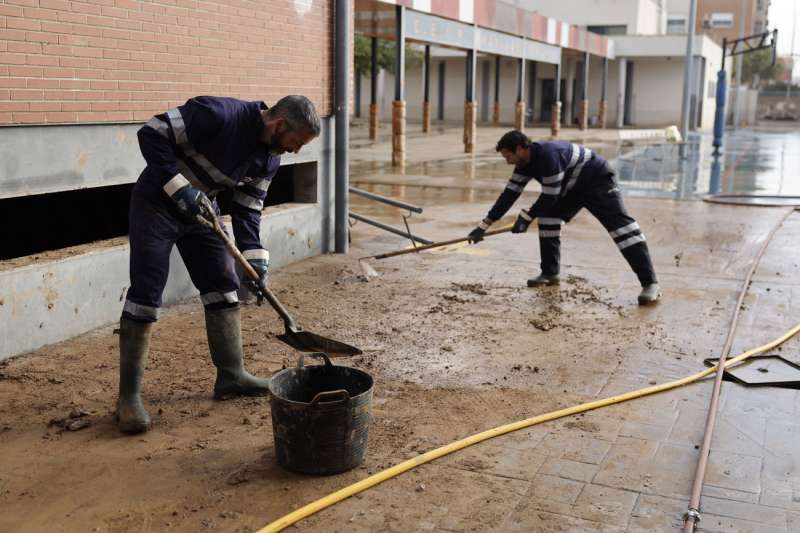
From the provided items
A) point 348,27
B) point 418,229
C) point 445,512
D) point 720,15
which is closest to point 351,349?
point 445,512

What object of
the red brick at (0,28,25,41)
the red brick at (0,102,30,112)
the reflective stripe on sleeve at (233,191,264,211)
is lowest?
the reflective stripe on sleeve at (233,191,264,211)

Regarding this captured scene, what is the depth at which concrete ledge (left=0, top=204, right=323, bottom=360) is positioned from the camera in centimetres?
537

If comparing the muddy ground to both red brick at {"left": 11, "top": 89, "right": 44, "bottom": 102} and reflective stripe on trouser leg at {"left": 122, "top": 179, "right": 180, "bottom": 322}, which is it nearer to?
reflective stripe on trouser leg at {"left": 122, "top": 179, "right": 180, "bottom": 322}

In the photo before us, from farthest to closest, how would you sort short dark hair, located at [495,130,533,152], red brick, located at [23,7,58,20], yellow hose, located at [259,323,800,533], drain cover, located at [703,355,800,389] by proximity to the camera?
short dark hair, located at [495,130,533,152], red brick, located at [23,7,58,20], drain cover, located at [703,355,800,389], yellow hose, located at [259,323,800,533]

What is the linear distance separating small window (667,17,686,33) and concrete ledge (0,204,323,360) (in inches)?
2232

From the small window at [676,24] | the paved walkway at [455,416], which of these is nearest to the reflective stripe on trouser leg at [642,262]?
the paved walkway at [455,416]

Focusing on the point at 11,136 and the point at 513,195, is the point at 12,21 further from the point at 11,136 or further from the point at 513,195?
the point at 513,195

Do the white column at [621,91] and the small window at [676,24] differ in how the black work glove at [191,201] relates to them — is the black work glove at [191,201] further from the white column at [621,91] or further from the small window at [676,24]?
the small window at [676,24]

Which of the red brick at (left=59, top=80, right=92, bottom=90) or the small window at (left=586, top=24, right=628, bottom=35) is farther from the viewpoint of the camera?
the small window at (left=586, top=24, right=628, bottom=35)

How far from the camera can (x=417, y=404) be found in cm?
479

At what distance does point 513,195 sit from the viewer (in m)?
7.48

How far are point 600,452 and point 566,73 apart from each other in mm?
43433

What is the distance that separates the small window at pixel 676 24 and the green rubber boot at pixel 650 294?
55162 mm

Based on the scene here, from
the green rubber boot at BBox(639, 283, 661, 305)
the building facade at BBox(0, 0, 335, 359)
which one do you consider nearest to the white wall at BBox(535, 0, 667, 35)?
the building facade at BBox(0, 0, 335, 359)
